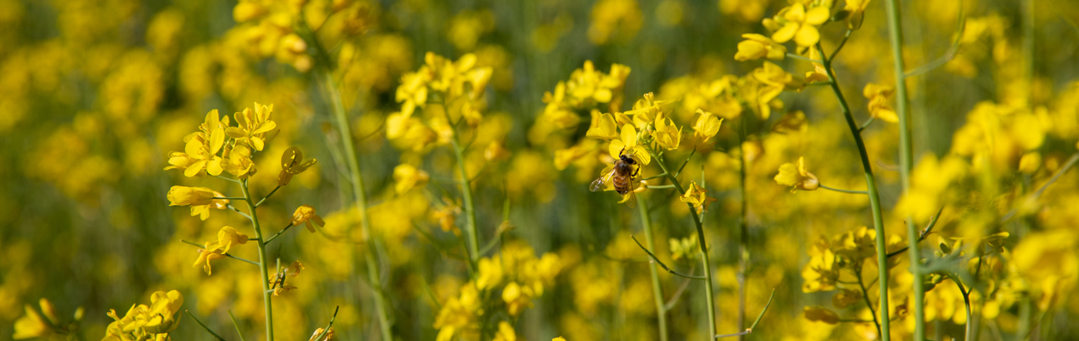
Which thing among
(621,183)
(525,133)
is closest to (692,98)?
(621,183)

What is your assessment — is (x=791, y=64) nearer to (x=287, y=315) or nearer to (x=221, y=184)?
(x=287, y=315)

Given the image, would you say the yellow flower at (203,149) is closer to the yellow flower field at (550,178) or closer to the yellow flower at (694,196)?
the yellow flower field at (550,178)

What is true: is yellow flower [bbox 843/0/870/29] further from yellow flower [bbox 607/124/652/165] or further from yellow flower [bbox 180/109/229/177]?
yellow flower [bbox 180/109/229/177]

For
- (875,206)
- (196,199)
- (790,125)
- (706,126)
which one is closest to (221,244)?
(196,199)

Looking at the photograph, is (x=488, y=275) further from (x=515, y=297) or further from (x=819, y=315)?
(x=819, y=315)

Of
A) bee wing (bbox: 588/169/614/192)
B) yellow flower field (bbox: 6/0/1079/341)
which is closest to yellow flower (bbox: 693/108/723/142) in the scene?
yellow flower field (bbox: 6/0/1079/341)

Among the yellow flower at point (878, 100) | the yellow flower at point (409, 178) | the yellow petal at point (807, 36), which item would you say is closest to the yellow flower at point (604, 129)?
the yellow petal at point (807, 36)

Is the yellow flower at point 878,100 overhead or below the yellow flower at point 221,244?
overhead
